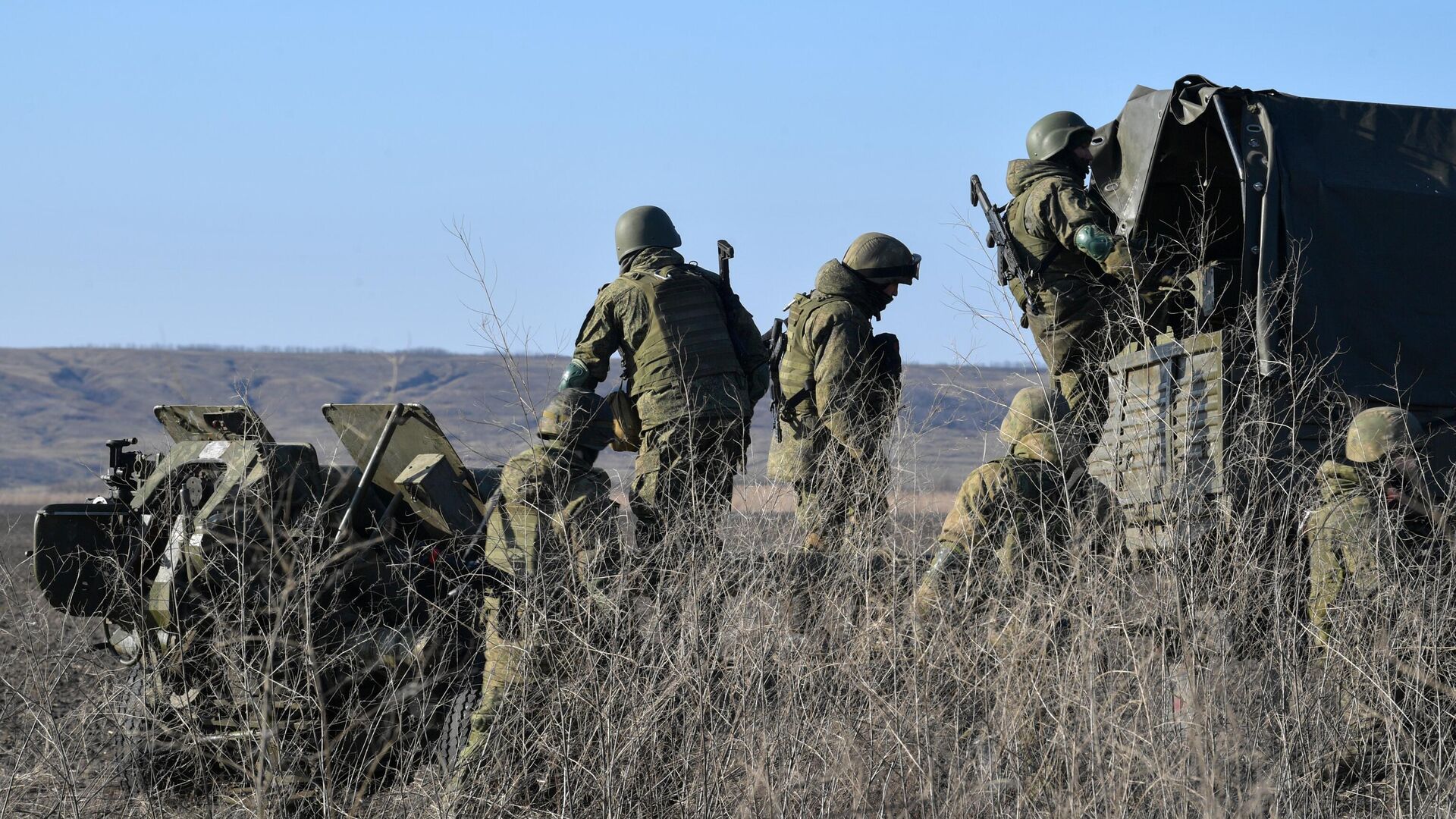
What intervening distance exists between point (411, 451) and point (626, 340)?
1067 millimetres

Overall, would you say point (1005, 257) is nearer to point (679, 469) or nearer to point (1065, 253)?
point (1065, 253)

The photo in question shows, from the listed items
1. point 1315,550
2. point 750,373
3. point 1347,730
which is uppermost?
point 750,373

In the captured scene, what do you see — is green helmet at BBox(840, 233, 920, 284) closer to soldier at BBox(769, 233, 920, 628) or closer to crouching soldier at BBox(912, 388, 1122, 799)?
soldier at BBox(769, 233, 920, 628)

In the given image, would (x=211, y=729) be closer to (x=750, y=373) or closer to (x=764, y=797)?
(x=764, y=797)

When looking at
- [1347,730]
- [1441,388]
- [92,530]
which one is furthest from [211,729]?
[1441,388]

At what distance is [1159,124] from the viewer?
6.04 metres

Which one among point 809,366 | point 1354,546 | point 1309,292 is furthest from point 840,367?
point 1354,546

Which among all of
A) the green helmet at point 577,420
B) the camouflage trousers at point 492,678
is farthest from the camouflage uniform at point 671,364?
the camouflage trousers at point 492,678

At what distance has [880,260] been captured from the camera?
7.47 m

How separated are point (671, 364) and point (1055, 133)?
2.26 metres

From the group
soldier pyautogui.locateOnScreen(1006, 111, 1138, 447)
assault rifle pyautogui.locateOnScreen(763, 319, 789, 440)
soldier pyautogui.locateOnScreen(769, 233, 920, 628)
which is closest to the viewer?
soldier pyautogui.locateOnScreen(1006, 111, 1138, 447)

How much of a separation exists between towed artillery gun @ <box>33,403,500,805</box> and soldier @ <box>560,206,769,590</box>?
0.70 metres

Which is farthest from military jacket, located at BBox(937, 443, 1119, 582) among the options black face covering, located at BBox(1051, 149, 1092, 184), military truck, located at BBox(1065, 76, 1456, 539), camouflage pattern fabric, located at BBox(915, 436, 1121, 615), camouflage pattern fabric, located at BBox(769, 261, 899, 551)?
black face covering, located at BBox(1051, 149, 1092, 184)

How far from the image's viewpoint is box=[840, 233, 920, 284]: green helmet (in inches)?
294
